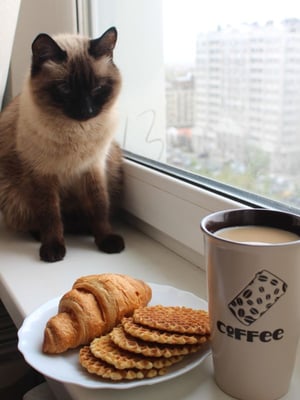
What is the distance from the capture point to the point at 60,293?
2.55 ft

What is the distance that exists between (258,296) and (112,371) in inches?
6.7

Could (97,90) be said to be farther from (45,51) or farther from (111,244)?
(111,244)

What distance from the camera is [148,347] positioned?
1.69ft

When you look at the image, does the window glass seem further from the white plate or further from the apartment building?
the white plate

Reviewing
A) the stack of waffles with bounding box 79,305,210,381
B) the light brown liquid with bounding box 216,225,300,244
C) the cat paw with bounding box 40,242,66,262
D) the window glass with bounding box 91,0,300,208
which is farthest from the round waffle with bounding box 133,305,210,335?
the cat paw with bounding box 40,242,66,262

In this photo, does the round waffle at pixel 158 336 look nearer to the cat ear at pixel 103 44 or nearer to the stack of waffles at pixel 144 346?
the stack of waffles at pixel 144 346

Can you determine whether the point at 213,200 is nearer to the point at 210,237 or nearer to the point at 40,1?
the point at 210,237

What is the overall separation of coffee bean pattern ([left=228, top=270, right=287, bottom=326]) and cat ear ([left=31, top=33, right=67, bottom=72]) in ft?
2.18

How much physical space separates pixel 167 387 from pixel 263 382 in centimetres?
11

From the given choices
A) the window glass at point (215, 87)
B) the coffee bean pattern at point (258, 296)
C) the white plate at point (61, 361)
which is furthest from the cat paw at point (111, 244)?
the coffee bean pattern at point (258, 296)

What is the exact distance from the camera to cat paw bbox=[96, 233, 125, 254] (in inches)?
38.0

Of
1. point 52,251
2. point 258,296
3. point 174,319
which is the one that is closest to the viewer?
point 258,296

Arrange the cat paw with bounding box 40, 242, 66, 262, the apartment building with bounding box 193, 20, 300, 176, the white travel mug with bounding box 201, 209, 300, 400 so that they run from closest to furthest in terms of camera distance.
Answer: the white travel mug with bounding box 201, 209, 300, 400 → the apartment building with bounding box 193, 20, 300, 176 → the cat paw with bounding box 40, 242, 66, 262

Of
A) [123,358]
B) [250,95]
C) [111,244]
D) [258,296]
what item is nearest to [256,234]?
[258,296]
